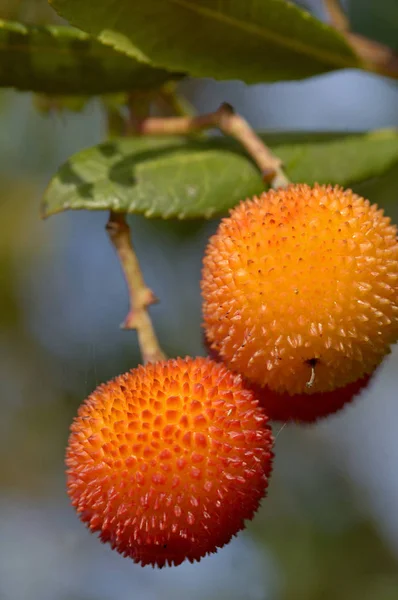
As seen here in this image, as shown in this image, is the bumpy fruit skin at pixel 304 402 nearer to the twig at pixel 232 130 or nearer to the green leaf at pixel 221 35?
the twig at pixel 232 130

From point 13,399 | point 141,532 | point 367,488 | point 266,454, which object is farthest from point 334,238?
point 367,488

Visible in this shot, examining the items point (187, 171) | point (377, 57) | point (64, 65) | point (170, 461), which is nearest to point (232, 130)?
point (187, 171)

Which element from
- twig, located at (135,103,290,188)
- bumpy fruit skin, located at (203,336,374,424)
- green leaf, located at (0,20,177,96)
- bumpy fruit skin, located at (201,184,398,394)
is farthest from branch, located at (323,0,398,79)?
bumpy fruit skin, located at (203,336,374,424)

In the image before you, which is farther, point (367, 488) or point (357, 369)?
point (367, 488)

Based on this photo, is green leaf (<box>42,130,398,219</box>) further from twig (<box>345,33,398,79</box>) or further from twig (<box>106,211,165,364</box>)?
twig (<box>345,33,398,79</box>)

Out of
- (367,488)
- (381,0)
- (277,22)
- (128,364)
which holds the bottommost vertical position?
(367,488)

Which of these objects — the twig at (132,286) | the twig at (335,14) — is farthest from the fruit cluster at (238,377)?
the twig at (335,14)

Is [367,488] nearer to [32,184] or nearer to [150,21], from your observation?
[32,184]
